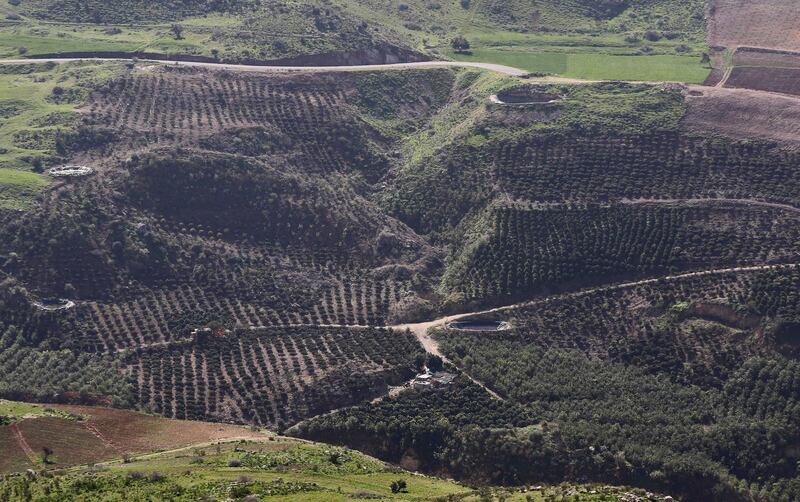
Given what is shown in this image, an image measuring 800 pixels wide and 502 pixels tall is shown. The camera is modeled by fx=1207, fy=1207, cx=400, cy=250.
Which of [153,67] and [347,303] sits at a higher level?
[153,67]

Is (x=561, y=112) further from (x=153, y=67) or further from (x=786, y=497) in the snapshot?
(x=786, y=497)

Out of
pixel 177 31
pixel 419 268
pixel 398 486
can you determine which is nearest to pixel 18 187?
pixel 419 268

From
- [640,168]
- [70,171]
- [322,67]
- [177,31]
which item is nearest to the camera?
[70,171]

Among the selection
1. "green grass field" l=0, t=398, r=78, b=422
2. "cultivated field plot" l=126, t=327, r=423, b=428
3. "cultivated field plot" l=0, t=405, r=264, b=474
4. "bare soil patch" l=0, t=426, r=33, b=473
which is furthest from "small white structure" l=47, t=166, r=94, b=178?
Answer: "bare soil patch" l=0, t=426, r=33, b=473

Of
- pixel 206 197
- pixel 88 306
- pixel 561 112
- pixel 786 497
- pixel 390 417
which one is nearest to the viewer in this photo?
pixel 786 497

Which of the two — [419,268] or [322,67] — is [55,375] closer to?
[419,268]

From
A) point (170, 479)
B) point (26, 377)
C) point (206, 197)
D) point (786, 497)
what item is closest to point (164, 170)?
point (206, 197)
